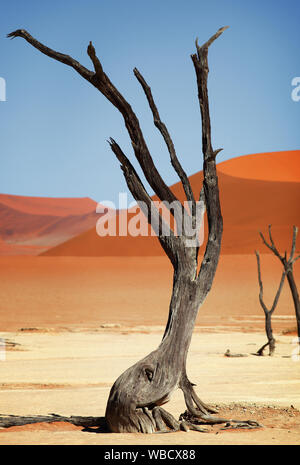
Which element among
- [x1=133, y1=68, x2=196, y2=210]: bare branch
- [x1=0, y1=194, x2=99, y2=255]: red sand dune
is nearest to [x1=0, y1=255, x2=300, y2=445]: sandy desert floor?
[x1=133, y1=68, x2=196, y2=210]: bare branch

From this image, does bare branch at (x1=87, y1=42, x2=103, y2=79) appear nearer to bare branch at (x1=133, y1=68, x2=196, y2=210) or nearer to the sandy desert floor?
bare branch at (x1=133, y1=68, x2=196, y2=210)

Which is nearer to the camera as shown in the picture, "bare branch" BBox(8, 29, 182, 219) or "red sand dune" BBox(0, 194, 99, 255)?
"bare branch" BBox(8, 29, 182, 219)

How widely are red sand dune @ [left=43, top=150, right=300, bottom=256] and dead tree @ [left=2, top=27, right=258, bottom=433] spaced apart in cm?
4738

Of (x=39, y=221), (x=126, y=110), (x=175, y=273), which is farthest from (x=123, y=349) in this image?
(x=39, y=221)

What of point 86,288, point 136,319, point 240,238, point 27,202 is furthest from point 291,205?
point 27,202

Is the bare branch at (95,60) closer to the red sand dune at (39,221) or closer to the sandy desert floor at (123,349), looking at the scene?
the sandy desert floor at (123,349)

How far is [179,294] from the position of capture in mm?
6582

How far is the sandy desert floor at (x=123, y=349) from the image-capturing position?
21.4 feet

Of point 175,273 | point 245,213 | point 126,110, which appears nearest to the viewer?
point 175,273

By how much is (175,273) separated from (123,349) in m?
9.91

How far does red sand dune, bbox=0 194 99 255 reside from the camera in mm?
124812

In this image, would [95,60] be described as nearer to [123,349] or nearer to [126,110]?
[126,110]

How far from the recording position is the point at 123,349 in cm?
A: 1620
